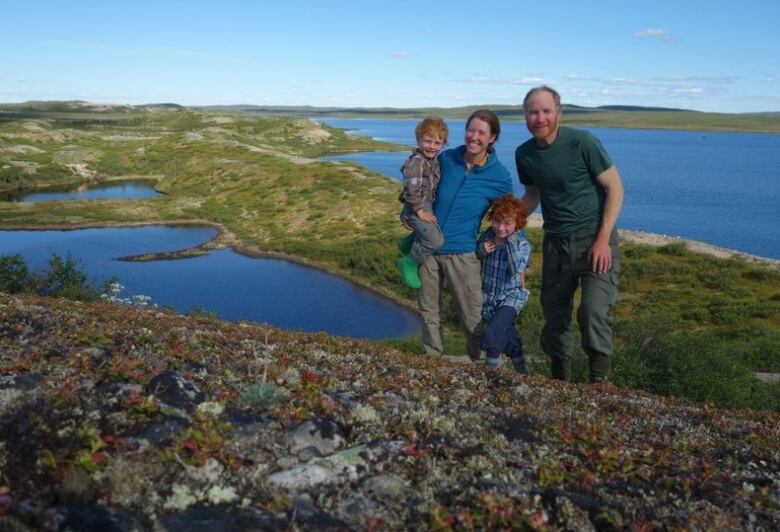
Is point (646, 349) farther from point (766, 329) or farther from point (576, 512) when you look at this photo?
point (766, 329)

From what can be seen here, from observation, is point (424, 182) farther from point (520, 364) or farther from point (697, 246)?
point (697, 246)

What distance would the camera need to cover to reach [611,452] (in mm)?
5398

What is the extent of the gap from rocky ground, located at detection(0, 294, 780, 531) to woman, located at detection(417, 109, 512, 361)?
156 cm

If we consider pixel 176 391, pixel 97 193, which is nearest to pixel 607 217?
pixel 176 391

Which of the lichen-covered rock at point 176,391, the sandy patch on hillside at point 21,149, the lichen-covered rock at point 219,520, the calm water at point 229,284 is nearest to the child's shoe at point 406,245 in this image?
the lichen-covered rock at point 176,391

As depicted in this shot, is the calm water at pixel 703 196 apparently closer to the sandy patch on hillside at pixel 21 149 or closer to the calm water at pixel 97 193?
the calm water at pixel 97 193

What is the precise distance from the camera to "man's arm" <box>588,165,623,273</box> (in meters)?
7.96

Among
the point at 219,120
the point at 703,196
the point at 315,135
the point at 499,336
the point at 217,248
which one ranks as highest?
the point at 219,120

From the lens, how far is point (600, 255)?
8.05 metres

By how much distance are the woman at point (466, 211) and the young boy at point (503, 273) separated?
0.58 ft

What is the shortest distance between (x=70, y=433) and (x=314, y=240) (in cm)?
6075

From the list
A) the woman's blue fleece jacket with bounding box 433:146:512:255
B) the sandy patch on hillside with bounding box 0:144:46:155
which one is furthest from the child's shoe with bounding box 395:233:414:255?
the sandy patch on hillside with bounding box 0:144:46:155

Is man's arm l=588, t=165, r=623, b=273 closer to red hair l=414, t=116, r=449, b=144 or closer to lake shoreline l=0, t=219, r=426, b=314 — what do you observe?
red hair l=414, t=116, r=449, b=144

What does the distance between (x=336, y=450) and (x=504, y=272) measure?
4.49m
